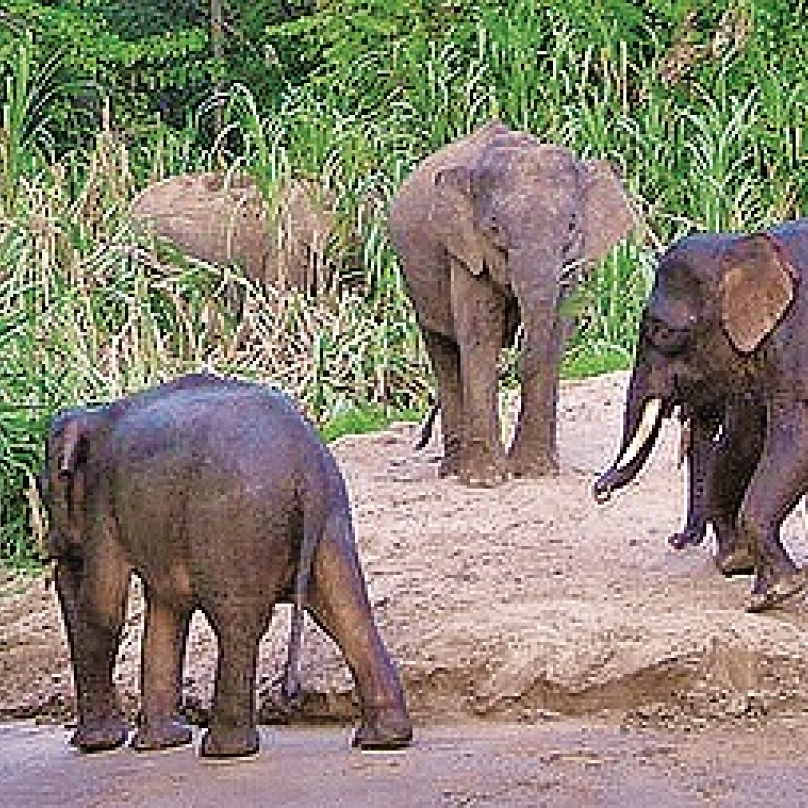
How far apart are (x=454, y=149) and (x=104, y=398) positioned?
191cm

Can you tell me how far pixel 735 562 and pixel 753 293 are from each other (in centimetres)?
100

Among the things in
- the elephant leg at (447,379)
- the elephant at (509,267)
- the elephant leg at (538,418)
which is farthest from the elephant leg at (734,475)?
the elephant leg at (447,379)

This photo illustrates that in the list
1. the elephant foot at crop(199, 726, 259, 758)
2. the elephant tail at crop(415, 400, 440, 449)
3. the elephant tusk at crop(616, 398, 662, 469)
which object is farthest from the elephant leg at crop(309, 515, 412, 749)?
the elephant tail at crop(415, 400, 440, 449)

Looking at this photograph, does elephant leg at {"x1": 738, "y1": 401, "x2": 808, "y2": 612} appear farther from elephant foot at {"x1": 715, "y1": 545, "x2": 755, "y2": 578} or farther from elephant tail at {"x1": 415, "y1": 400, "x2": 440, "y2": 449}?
elephant tail at {"x1": 415, "y1": 400, "x2": 440, "y2": 449}

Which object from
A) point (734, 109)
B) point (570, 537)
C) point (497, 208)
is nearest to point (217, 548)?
point (570, 537)

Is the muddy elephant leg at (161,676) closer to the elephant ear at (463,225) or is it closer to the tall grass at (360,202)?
the tall grass at (360,202)

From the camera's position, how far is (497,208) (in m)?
9.65

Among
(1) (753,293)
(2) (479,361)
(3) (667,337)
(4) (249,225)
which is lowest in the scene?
(4) (249,225)

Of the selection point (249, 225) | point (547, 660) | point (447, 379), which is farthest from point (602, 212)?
point (249, 225)

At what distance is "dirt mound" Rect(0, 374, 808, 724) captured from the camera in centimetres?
612

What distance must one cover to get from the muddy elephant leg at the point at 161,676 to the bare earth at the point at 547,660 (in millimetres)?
111

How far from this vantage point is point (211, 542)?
Answer: 5344mm

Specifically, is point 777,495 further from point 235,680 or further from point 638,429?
point 235,680

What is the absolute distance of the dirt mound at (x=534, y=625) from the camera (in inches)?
241
